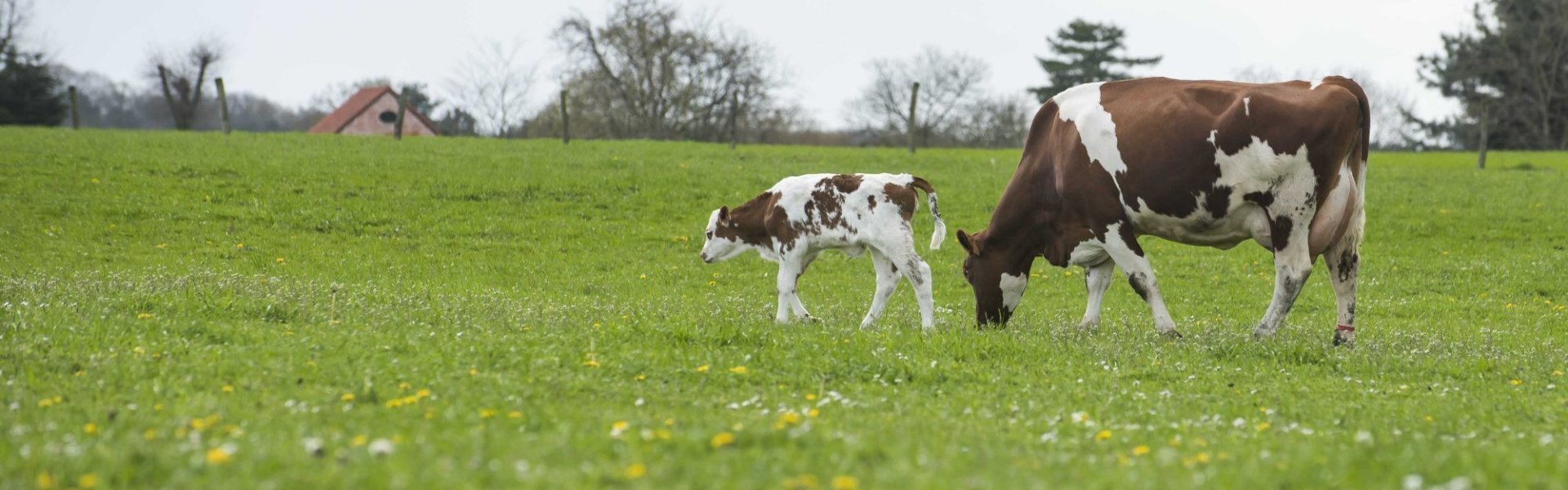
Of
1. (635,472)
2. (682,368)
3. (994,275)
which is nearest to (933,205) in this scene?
(994,275)

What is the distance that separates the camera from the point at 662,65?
Answer: 225 ft

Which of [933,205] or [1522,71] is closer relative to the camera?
[933,205]

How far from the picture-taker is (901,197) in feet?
41.5

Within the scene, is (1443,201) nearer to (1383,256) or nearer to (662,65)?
(1383,256)

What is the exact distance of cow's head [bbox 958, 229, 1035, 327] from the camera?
1388 centimetres

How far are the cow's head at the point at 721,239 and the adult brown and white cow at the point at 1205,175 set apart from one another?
3.04 m

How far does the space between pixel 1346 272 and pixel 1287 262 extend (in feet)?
3.19

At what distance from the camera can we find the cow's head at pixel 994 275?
45.5 ft

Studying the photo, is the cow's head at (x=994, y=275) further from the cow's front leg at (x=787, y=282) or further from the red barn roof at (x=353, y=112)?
the red barn roof at (x=353, y=112)

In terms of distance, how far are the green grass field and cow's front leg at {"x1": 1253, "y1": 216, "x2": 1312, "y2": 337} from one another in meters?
0.52

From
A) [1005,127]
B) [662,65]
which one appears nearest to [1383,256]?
[662,65]

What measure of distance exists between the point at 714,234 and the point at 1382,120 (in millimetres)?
120096

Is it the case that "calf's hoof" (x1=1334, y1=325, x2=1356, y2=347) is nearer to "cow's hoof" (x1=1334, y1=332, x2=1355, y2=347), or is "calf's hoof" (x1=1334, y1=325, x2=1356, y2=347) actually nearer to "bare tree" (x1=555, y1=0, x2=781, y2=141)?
"cow's hoof" (x1=1334, y1=332, x2=1355, y2=347)

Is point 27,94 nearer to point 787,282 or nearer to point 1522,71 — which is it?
point 787,282
